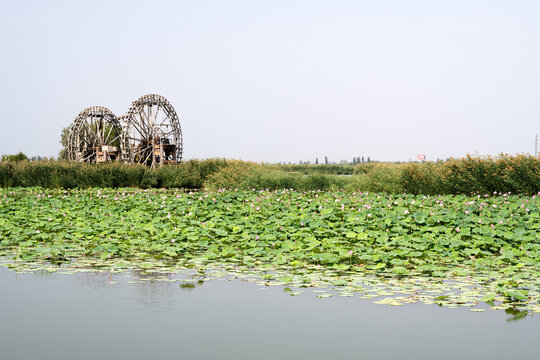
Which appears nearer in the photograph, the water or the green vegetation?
the water

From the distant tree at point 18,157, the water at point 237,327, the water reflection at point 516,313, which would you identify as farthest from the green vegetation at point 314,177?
the distant tree at point 18,157

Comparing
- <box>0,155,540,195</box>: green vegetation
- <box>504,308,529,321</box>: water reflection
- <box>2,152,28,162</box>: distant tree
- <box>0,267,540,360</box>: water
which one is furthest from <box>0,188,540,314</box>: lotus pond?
<box>2,152,28,162</box>: distant tree

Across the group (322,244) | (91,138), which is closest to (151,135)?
(91,138)

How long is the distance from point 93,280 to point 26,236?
4.81m

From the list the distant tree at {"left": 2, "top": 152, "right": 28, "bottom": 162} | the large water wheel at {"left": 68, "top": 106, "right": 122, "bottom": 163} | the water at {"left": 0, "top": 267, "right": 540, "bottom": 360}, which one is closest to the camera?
the water at {"left": 0, "top": 267, "right": 540, "bottom": 360}

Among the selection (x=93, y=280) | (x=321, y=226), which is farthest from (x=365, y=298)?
(x=321, y=226)

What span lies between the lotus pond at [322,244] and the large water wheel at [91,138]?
92.6 ft

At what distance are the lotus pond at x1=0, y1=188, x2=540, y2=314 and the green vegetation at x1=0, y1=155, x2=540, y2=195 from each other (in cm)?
333

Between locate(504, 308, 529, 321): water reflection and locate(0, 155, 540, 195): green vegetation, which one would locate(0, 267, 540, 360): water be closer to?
locate(504, 308, 529, 321): water reflection

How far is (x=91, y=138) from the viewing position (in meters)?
44.5

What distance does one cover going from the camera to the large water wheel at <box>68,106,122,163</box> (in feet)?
138

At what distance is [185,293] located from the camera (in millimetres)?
6598

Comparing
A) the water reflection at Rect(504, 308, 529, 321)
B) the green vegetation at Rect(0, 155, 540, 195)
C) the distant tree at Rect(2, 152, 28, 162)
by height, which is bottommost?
the water reflection at Rect(504, 308, 529, 321)

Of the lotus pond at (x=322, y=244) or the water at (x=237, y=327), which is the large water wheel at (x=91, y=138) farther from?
the water at (x=237, y=327)
